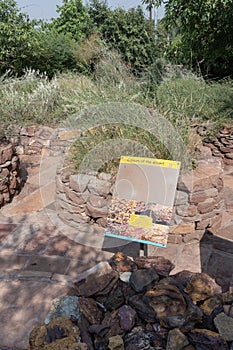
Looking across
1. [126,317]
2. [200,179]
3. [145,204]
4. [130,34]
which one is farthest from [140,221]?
[130,34]

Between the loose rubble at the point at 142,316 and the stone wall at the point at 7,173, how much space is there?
2.11m

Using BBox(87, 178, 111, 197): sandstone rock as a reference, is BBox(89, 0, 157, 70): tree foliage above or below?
above

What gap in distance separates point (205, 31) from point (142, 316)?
23.0ft

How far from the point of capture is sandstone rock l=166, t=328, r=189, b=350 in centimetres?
141

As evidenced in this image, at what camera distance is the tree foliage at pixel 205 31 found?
611 centimetres

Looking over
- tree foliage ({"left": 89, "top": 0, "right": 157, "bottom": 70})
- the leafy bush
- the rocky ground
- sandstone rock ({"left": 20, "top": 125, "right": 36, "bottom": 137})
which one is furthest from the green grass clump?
tree foliage ({"left": 89, "top": 0, "right": 157, "bottom": 70})

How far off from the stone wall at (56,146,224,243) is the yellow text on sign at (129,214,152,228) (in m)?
0.70

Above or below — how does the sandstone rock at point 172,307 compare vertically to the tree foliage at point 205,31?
below

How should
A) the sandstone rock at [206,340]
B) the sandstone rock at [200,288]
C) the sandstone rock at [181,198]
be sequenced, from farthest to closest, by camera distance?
the sandstone rock at [181,198] → the sandstone rock at [200,288] → the sandstone rock at [206,340]

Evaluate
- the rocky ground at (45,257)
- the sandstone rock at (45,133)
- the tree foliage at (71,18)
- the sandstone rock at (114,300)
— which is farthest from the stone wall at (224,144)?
the tree foliage at (71,18)

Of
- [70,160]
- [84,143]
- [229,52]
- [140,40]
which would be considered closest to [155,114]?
[84,143]

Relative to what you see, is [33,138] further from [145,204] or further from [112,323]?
[112,323]

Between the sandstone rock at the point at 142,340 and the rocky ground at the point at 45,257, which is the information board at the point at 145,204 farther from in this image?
the sandstone rock at the point at 142,340

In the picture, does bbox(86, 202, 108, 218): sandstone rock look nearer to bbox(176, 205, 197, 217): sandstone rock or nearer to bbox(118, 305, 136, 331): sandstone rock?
bbox(176, 205, 197, 217): sandstone rock
